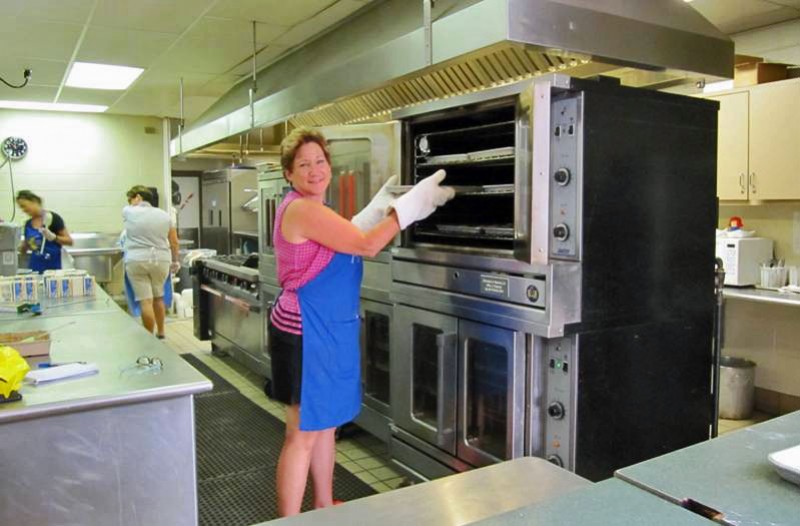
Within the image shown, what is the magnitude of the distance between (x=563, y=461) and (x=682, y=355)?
0.69 metres

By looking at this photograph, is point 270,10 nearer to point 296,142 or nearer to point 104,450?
point 296,142

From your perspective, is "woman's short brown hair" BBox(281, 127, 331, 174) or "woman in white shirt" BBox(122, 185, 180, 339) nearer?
"woman's short brown hair" BBox(281, 127, 331, 174)

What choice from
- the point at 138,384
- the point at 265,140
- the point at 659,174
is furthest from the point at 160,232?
the point at 659,174

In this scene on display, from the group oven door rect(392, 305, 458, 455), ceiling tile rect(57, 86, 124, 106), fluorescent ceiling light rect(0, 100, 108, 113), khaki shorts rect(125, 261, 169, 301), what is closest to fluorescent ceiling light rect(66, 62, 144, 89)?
ceiling tile rect(57, 86, 124, 106)

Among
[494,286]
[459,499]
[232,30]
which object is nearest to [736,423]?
[494,286]

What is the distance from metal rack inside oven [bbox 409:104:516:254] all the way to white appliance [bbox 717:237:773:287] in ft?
7.91

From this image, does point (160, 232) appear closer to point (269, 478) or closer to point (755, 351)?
point (269, 478)

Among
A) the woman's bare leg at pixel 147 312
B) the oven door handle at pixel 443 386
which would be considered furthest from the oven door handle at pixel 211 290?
the oven door handle at pixel 443 386

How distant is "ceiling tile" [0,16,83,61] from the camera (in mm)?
4371

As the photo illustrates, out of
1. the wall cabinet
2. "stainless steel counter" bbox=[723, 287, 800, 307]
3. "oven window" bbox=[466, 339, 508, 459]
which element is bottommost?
"oven window" bbox=[466, 339, 508, 459]

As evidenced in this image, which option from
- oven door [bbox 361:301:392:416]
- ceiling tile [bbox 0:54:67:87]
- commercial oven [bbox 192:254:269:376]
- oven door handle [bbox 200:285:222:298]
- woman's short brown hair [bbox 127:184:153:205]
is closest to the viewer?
oven door [bbox 361:301:392:416]

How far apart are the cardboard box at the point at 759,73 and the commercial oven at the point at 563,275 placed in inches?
83.3

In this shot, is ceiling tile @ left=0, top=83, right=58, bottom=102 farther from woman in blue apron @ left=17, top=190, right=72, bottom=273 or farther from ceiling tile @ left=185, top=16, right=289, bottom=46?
ceiling tile @ left=185, top=16, right=289, bottom=46

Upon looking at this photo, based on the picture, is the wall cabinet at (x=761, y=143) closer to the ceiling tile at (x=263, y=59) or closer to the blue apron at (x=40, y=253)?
the ceiling tile at (x=263, y=59)
